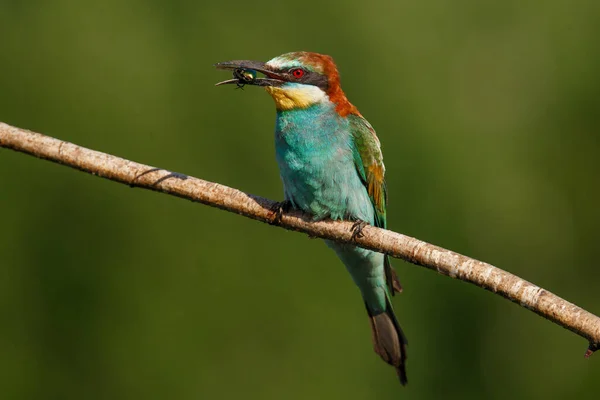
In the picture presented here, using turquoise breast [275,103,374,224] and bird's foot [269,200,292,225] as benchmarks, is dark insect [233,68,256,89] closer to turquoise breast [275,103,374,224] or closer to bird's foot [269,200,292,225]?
turquoise breast [275,103,374,224]

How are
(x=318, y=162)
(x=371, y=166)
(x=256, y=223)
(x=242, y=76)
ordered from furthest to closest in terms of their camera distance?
(x=256, y=223), (x=371, y=166), (x=318, y=162), (x=242, y=76)

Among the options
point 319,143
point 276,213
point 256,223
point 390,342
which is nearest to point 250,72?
point 319,143

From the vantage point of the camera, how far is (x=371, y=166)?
4.20 meters

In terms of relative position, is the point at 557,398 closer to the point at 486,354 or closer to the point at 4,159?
the point at 486,354

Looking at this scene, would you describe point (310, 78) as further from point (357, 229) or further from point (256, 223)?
point (256, 223)

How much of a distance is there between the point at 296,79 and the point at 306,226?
712 mm

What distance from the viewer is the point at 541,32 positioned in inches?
295

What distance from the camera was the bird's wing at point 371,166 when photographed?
414 centimetres

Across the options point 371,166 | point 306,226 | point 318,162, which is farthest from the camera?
point 371,166

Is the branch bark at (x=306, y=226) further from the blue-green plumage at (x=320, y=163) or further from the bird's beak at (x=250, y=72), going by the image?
the bird's beak at (x=250, y=72)

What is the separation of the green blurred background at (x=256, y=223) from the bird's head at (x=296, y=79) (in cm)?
213

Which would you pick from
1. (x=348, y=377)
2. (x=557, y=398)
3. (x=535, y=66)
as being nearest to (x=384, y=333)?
(x=348, y=377)

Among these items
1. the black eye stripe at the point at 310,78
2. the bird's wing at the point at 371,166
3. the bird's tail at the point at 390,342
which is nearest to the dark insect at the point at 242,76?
the black eye stripe at the point at 310,78

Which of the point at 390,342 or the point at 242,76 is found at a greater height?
the point at 242,76
